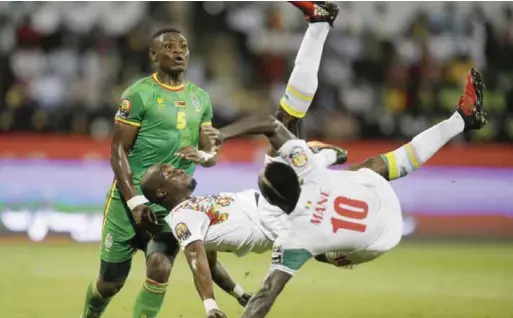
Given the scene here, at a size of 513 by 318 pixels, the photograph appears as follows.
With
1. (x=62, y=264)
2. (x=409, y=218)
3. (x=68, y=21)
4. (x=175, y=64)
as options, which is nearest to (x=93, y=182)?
(x=62, y=264)

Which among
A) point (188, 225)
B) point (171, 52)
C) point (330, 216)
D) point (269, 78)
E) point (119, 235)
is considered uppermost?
point (171, 52)

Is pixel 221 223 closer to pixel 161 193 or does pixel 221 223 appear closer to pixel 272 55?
pixel 161 193

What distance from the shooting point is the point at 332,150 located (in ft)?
22.3

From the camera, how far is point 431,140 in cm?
706

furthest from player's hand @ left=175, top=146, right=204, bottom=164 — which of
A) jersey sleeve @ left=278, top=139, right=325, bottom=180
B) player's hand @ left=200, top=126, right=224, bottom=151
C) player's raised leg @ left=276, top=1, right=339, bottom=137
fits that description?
player's raised leg @ left=276, top=1, right=339, bottom=137

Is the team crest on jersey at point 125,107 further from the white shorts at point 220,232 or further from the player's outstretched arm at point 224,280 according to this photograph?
the player's outstretched arm at point 224,280

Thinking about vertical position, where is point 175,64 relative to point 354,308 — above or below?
above

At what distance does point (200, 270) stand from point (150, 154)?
1193 millimetres

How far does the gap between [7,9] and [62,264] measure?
5.25 metres

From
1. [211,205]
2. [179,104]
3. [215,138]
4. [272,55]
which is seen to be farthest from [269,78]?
[215,138]

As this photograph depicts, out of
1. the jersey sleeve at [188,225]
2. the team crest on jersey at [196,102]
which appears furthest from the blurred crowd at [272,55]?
the jersey sleeve at [188,225]

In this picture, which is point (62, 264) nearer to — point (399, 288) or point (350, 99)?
point (399, 288)

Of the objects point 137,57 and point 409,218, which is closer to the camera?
point 409,218

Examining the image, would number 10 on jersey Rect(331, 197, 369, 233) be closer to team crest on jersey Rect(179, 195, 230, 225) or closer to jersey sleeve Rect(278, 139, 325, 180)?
jersey sleeve Rect(278, 139, 325, 180)
